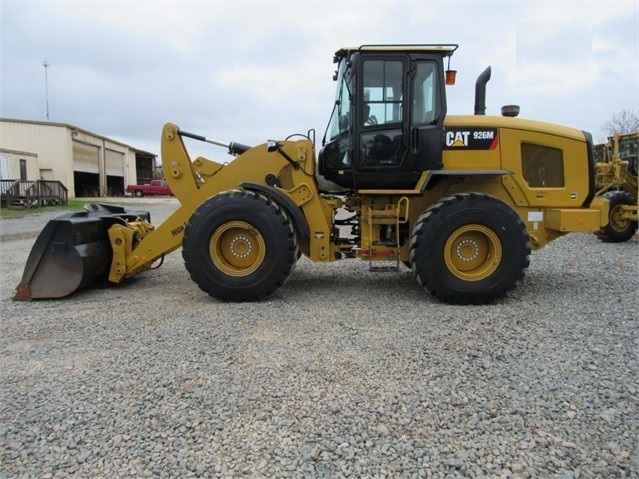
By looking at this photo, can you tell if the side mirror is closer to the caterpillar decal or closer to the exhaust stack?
the caterpillar decal

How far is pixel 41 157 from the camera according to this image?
32781mm

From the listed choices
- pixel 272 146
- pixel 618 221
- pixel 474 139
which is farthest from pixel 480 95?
pixel 618 221

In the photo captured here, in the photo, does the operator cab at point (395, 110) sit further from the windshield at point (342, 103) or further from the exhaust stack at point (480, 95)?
the exhaust stack at point (480, 95)

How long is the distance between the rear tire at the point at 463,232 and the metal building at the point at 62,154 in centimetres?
2813

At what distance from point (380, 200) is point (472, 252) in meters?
1.25

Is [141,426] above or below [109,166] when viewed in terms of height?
below

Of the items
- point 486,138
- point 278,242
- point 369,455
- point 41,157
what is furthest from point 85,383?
point 41,157

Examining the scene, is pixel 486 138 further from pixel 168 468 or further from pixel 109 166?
pixel 109 166

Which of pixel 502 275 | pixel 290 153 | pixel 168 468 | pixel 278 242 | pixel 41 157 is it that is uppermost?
pixel 41 157

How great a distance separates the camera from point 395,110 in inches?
218

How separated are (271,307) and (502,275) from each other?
2.52 meters

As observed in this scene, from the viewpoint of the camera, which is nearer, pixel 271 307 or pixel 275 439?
pixel 275 439

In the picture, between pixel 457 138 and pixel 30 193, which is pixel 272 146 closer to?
pixel 457 138

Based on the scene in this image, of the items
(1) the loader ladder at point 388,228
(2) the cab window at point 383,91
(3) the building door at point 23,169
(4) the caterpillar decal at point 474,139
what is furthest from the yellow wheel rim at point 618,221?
(3) the building door at point 23,169
